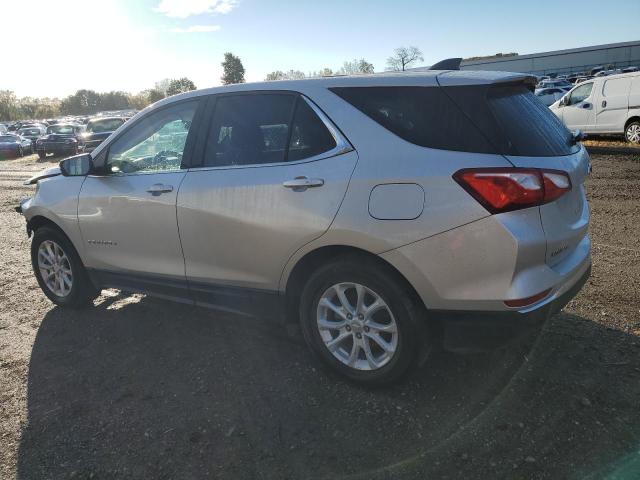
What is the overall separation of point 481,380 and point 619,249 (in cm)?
322

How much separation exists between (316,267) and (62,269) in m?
2.76

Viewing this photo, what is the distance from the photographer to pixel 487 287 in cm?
258

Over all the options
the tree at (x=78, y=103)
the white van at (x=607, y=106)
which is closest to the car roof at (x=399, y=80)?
the white van at (x=607, y=106)

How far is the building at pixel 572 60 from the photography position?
273 feet

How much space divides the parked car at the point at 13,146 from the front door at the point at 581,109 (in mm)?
26054

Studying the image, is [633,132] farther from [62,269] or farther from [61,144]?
[61,144]

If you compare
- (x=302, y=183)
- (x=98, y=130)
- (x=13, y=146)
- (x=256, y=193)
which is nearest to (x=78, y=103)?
(x=13, y=146)

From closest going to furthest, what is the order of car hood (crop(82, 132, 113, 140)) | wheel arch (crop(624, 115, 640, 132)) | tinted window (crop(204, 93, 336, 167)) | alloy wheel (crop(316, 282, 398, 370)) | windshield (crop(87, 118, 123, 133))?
alloy wheel (crop(316, 282, 398, 370))
tinted window (crop(204, 93, 336, 167))
wheel arch (crop(624, 115, 640, 132))
car hood (crop(82, 132, 113, 140))
windshield (crop(87, 118, 123, 133))

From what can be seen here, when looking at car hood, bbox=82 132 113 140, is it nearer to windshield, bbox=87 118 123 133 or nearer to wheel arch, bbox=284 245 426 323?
windshield, bbox=87 118 123 133

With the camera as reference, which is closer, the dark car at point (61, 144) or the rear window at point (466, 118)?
the rear window at point (466, 118)

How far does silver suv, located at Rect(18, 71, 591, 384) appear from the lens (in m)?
2.57

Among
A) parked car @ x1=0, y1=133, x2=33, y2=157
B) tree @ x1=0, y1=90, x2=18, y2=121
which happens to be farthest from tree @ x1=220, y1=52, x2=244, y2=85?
parked car @ x1=0, y1=133, x2=33, y2=157

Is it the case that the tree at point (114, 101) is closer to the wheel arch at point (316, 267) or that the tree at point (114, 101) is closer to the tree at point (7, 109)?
the tree at point (7, 109)

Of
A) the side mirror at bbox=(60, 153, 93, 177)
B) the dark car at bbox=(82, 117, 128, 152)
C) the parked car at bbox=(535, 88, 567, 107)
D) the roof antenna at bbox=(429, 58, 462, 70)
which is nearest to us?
the roof antenna at bbox=(429, 58, 462, 70)
